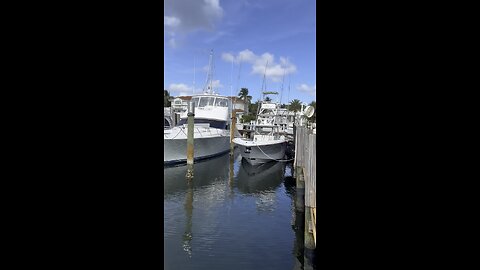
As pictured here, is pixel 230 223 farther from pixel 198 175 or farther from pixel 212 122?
pixel 212 122

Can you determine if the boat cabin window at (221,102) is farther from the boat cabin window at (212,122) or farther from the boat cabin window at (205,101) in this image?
the boat cabin window at (212,122)

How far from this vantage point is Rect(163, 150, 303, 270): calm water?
8.38 m

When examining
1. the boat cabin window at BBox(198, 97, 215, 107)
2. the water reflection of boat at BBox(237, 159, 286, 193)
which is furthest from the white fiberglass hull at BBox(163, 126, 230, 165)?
the water reflection of boat at BBox(237, 159, 286, 193)

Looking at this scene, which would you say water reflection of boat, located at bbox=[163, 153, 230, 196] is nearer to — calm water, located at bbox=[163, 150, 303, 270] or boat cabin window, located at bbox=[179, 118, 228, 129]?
calm water, located at bbox=[163, 150, 303, 270]

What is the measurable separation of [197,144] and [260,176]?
24.8 feet

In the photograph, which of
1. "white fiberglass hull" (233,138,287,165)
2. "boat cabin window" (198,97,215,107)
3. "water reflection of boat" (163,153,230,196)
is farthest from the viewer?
"boat cabin window" (198,97,215,107)

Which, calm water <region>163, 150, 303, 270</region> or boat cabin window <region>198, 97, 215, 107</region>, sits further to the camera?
boat cabin window <region>198, 97, 215, 107</region>

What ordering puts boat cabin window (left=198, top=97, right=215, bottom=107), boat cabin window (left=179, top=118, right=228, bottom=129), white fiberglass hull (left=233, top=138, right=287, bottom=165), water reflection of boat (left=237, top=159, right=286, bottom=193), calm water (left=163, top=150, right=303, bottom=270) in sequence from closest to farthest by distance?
1. calm water (left=163, top=150, right=303, bottom=270)
2. water reflection of boat (left=237, top=159, right=286, bottom=193)
3. white fiberglass hull (left=233, top=138, right=287, bottom=165)
4. boat cabin window (left=179, top=118, right=228, bottom=129)
5. boat cabin window (left=198, top=97, right=215, bottom=107)

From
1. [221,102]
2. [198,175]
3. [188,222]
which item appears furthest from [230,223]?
[221,102]

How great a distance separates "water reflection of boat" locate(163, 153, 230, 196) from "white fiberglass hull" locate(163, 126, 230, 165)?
1.04 m

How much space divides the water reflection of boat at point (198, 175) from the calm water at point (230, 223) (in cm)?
5

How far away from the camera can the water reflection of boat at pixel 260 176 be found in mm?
17719

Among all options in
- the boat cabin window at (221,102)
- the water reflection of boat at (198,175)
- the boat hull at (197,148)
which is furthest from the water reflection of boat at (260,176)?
the boat cabin window at (221,102)
